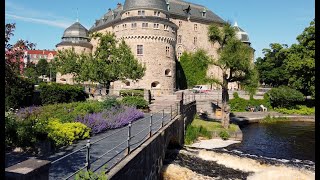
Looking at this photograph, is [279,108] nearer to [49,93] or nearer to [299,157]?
[299,157]

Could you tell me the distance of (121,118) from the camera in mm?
15414

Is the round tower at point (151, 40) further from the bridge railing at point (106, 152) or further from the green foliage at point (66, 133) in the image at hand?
the green foliage at point (66, 133)

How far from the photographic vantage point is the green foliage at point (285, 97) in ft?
135

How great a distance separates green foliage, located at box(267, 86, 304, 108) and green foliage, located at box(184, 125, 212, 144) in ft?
72.3

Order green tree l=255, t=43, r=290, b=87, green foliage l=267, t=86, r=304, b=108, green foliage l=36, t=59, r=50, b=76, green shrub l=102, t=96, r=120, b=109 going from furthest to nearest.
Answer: green foliage l=36, t=59, r=50, b=76 → green tree l=255, t=43, r=290, b=87 → green foliage l=267, t=86, r=304, b=108 → green shrub l=102, t=96, r=120, b=109

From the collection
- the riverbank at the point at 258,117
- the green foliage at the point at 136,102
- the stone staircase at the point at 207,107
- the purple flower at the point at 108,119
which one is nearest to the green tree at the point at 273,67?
the riverbank at the point at 258,117

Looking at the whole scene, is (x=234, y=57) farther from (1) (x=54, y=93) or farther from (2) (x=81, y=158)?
(2) (x=81, y=158)

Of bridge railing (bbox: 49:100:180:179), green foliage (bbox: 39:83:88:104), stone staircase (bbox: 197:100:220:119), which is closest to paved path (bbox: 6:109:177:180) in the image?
bridge railing (bbox: 49:100:180:179)

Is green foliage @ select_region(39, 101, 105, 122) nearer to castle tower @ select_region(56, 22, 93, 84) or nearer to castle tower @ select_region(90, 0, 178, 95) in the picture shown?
castle tower @ select_region(90, 0, 178, 95)

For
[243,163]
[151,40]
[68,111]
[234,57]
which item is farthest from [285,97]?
[68,111]

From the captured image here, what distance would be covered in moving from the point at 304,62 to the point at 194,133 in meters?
19.3

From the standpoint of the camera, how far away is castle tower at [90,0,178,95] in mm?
43969

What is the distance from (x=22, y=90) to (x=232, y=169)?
13.2m
